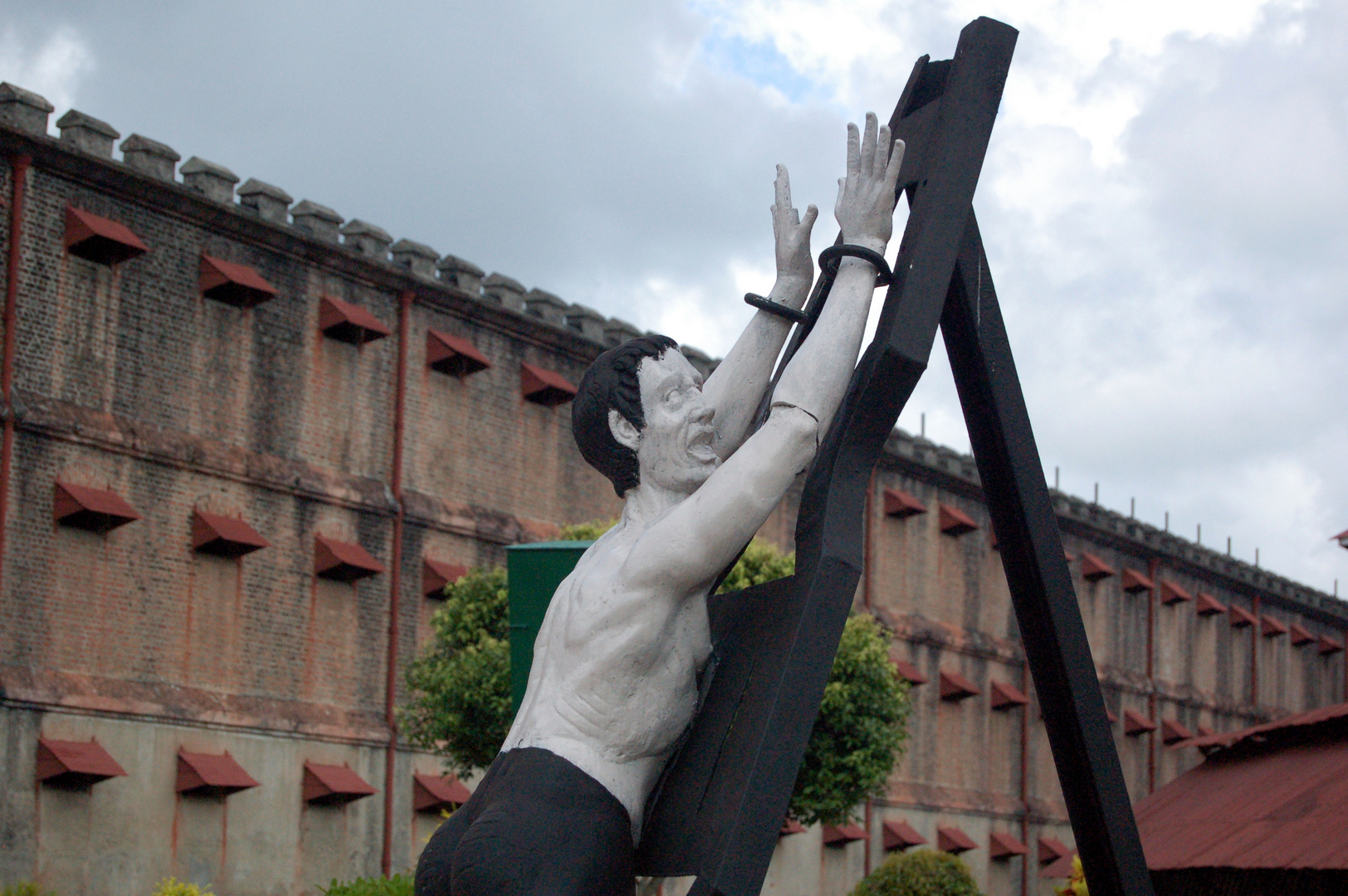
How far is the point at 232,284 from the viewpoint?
70.2ft

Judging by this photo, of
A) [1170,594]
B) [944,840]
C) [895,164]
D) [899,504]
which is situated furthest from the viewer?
[1170,594]

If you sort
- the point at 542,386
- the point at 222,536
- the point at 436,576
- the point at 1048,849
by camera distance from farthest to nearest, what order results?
the point at 1048,849 < the point at 542,386 < the point at 436,576 < the point at 222,536

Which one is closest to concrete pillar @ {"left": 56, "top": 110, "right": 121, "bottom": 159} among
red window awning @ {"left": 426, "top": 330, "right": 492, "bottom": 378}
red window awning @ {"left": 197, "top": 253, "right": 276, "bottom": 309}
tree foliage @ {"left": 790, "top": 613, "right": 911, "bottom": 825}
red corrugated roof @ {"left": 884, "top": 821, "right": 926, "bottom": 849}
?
red window awning @ {"left": 197, "top": 253, "right": 276, "bottom": 309}

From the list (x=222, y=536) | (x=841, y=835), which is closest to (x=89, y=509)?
(x=222, y=536)

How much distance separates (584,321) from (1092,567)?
14249 millimetres

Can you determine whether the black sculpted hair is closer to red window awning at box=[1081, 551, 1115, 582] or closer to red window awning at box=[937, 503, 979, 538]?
red window awning at box=[937, 503, 979, 538]

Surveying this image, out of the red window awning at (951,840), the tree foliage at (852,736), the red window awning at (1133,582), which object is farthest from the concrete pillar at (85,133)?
the red window awning at (1133,582)

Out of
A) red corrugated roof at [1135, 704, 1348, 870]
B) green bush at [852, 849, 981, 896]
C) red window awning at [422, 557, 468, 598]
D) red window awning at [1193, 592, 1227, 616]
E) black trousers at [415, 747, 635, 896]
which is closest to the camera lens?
black trousers at [415, 747, 635, 896]

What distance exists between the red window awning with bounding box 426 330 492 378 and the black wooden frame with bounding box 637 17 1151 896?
64.4 feet

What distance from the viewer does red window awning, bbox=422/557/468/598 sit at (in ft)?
77.3

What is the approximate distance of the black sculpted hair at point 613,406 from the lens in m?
4.45

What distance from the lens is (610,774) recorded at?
161 inches

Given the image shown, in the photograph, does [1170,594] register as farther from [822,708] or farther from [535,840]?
[535,840]

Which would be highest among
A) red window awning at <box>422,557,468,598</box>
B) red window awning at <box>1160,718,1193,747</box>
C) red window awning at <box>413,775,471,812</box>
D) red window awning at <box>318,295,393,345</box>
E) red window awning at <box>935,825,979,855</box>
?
red window awning at <box>318,295,393,345</box>
